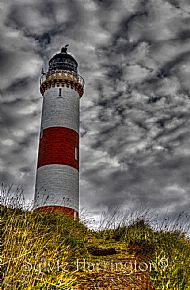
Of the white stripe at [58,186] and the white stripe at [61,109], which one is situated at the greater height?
the white stripe at [61,109]

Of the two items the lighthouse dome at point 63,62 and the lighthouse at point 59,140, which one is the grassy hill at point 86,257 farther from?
the lighthouse dome at point 63,62

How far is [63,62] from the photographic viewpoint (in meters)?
27.7

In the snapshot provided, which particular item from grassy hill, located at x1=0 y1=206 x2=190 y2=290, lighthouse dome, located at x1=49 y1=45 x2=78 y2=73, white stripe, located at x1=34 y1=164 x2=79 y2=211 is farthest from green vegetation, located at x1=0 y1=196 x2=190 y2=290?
lighthouse dome, located at x1=49 y1=45 x2=78 y2=73

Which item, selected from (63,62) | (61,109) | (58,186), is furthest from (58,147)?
(63,62)

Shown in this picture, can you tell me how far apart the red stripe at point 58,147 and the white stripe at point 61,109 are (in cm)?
50

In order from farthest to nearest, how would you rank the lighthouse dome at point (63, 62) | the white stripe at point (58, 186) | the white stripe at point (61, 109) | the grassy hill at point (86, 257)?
the lighthouse dome at point (63, 62) → the white stripe at point (61, 109) → the white stripe at point (58, 186) → the grassy hill at point (86, 257)

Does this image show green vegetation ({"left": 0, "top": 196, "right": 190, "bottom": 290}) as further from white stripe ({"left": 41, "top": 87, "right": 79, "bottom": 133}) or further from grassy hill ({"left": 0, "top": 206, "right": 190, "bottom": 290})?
white stripe ({"left": 41, "top": 87, "right": 79, "bottom": 133})

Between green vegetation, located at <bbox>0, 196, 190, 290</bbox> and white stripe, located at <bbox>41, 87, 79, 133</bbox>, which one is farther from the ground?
white stripe, located at <bbox>41, 87, 79, 133</bbox>

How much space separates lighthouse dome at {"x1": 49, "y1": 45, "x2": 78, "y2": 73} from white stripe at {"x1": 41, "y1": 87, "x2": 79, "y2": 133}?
2016 mm

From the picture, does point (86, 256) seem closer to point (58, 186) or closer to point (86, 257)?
point (86, 257)

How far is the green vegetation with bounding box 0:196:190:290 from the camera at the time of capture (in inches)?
268

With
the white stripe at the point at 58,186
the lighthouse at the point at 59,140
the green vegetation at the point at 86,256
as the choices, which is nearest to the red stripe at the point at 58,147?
the lighthouse at the point at 59,140

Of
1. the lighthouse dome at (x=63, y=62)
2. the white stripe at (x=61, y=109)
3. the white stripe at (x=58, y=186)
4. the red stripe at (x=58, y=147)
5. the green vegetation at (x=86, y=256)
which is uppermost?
the lighthouse dome at (x=63, y=62)

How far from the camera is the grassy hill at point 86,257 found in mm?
6812
